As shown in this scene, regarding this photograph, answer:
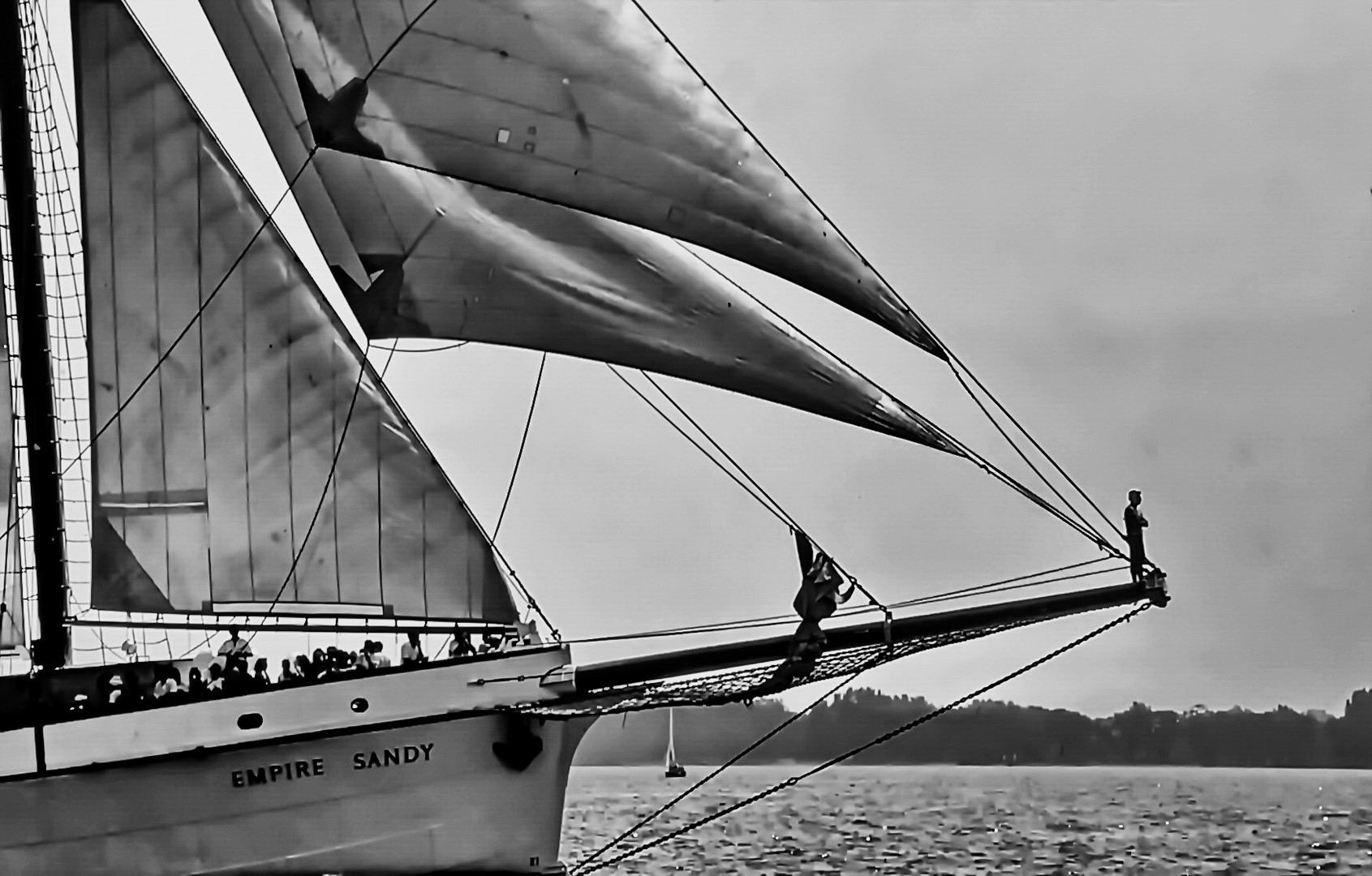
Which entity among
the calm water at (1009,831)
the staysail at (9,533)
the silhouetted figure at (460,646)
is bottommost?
the calm water at (1009,831)

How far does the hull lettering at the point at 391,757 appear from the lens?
1933cm

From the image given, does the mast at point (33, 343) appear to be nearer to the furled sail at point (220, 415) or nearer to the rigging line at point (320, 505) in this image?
the furled sail at point (220, 415)

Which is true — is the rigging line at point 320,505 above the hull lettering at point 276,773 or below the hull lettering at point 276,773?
above

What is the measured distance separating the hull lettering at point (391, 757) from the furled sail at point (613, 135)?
6124 mm

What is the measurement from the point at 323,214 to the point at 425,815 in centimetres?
678

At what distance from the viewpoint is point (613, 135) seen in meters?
17.2

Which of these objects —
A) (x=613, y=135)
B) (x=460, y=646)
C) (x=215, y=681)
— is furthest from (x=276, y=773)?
(x=613, y=135)

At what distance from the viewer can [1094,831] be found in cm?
4656

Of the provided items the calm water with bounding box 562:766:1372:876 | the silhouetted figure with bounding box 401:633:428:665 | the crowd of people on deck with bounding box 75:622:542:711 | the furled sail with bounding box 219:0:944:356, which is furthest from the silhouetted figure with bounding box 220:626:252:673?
the calm water with bounding box 562:766:1372:876

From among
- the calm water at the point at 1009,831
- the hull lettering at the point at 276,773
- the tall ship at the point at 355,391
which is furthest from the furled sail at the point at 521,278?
the calm water at the point at 1009,831

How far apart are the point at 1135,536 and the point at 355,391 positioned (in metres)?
9.26

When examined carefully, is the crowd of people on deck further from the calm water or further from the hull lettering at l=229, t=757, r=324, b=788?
the calm water

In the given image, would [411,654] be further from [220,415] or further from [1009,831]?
[1009,831]

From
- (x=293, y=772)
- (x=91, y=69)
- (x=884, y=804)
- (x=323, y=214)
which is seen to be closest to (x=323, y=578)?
(x=293, y=772)
